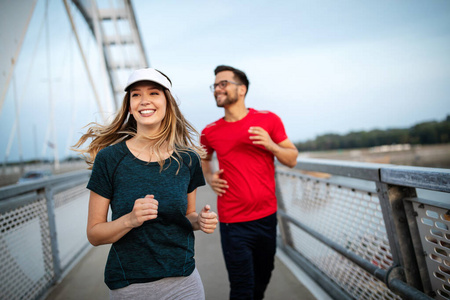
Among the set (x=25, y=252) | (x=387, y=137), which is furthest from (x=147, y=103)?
(x=387, y=137)

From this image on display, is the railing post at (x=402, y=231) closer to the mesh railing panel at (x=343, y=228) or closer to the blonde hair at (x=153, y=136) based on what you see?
the mesh railing panel at (x=343, y=228)

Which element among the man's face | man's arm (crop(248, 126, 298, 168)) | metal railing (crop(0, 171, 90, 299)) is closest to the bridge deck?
metal railing (crop(0, 171, 90, 299))

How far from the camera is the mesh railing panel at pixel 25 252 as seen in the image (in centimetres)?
211

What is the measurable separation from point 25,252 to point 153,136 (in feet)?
5.93

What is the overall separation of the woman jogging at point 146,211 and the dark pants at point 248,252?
2.61 ft

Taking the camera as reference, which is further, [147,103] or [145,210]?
[147,103]

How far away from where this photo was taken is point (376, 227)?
183 cm

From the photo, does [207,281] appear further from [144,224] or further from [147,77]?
[147,77]

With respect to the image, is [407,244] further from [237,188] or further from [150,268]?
[150,268]

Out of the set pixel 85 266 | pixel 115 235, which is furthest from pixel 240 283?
pixel 85 266

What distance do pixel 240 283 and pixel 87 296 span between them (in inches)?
62.5

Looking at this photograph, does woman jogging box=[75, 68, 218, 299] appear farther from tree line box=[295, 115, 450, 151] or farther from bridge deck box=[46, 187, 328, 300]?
tree line box=[295, 115, 450, 151]

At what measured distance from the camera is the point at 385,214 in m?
1.61

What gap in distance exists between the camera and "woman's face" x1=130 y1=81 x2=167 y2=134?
1325 mm
